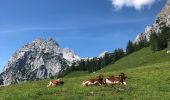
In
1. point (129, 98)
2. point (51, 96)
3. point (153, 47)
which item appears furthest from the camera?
point (153, 47)

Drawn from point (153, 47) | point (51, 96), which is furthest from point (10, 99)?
point (153, 47)

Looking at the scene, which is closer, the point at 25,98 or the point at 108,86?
the point at 25,98

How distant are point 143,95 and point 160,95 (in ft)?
4.45

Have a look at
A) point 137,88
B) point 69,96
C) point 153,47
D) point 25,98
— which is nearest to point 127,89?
point 137,88

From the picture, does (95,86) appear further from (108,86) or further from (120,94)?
(120,94)

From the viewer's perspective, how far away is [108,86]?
3888cm

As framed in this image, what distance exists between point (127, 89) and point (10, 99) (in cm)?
1054

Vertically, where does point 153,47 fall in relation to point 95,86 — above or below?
above

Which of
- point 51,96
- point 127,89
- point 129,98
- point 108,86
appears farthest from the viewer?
point 108,86

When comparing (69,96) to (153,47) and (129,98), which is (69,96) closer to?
(129,98)

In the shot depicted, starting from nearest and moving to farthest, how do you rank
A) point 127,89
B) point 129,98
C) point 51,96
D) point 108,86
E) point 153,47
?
point 129,98
point 51,96
point 127,89
point 108,86
point 153,47

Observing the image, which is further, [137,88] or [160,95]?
[137,88]

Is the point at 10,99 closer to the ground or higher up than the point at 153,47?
closer to the ground

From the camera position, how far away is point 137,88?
121 feet
